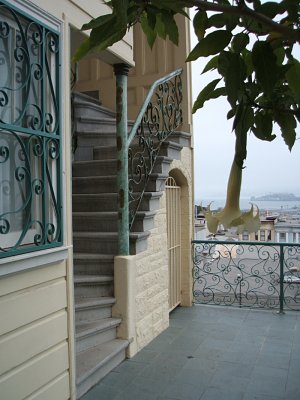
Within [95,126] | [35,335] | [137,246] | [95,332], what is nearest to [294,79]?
[35,335]

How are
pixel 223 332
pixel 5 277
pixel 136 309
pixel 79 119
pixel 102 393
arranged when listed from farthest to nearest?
pixel 79 119 → pixel 223 332 → pixel 136 309 → pixel 102 393 → pixel 5 277

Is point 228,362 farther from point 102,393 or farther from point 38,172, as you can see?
Answer: point 38,172

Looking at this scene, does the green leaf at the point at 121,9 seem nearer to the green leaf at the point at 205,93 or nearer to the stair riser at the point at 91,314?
the green leaf at the point at 205,93

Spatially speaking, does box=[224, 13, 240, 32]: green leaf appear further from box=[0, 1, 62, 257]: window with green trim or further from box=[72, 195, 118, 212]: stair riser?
box=[72, 195, 118, 212]: stair riser

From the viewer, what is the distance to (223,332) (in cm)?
506

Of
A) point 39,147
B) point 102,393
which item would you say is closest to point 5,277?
point 39,147

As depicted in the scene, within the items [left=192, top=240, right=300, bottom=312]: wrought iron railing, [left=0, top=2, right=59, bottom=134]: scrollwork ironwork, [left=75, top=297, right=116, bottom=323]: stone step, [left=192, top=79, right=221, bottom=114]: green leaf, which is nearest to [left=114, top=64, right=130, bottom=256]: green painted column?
[left=75, top=297, right=116, bottom=323]: stone step

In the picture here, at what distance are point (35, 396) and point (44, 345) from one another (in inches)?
12.2

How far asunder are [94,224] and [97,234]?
0.80ft

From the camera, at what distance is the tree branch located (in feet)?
2.50

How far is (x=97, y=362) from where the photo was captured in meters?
3.65

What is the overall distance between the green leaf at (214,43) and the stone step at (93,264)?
359 centimetres

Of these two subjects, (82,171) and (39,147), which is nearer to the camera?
(39,147)

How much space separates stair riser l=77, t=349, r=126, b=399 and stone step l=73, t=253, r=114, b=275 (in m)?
0.78
